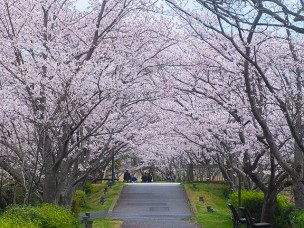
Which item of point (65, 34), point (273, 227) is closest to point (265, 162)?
point (273, 227)

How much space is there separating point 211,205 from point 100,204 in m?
4.68

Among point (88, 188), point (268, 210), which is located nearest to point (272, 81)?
point (268, 210)

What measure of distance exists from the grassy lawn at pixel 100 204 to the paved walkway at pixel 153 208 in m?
0.33

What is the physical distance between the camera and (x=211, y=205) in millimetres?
21641

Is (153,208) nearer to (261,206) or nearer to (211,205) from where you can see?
(211,205)

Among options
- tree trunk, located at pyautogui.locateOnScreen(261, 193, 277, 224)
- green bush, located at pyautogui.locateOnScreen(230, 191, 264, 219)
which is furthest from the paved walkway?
tree trunk, located at pyautogui.locateOnScreen(261, 193, 277, 224)

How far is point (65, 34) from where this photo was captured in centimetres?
1220

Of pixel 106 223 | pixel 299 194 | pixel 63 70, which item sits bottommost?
pixel 106 223

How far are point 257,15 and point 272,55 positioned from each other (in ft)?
13.8

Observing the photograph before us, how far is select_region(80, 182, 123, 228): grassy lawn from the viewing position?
15938mm

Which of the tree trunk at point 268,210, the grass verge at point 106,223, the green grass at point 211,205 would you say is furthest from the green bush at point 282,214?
the grass verge at point 106,223

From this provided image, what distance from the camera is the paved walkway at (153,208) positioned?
1631 centimetres

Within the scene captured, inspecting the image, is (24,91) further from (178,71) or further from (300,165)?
(300,165)

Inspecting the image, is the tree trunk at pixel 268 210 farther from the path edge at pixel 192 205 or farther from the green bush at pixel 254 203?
the path edge at pixel 192 205
